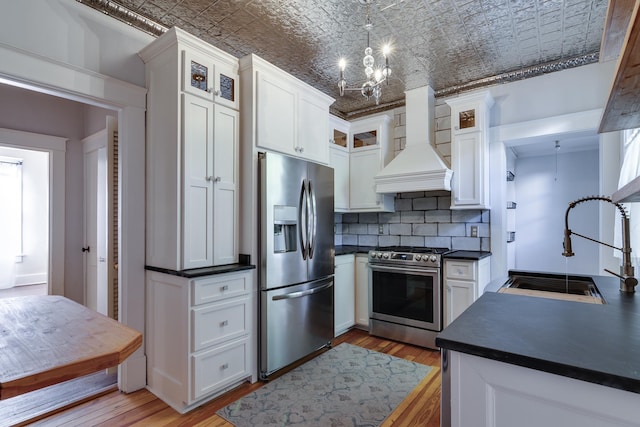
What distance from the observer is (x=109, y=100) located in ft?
7.59

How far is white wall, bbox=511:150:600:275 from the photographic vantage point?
461cm

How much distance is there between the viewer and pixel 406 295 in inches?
134

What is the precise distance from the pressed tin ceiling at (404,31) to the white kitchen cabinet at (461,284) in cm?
195

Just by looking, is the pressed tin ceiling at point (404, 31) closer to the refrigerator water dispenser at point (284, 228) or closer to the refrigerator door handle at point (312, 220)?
the refrigerator door handle at point (312, 220)

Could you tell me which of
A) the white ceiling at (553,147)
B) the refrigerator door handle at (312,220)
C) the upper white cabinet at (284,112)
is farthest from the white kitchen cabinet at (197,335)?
the white ceiling at (553,147)

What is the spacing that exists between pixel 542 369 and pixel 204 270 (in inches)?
78.4

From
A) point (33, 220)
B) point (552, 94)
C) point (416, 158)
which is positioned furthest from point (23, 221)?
point (552, 94)

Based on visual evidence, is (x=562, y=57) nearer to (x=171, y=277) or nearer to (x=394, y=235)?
(x=394, y=235)

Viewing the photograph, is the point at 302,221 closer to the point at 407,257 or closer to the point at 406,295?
the point at 407,257

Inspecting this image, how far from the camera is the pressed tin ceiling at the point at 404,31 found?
234 cm

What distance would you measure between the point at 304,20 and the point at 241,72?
2.08 ft

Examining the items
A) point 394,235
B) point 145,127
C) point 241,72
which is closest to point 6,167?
point 145,127

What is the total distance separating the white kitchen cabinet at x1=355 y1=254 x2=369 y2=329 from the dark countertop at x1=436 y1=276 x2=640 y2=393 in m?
2.39

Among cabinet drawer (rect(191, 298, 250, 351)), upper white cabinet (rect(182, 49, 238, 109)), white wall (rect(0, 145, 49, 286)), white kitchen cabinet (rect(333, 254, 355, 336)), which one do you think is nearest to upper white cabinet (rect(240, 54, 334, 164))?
upper white cabinet (rect(182, 49, 238, 109))
